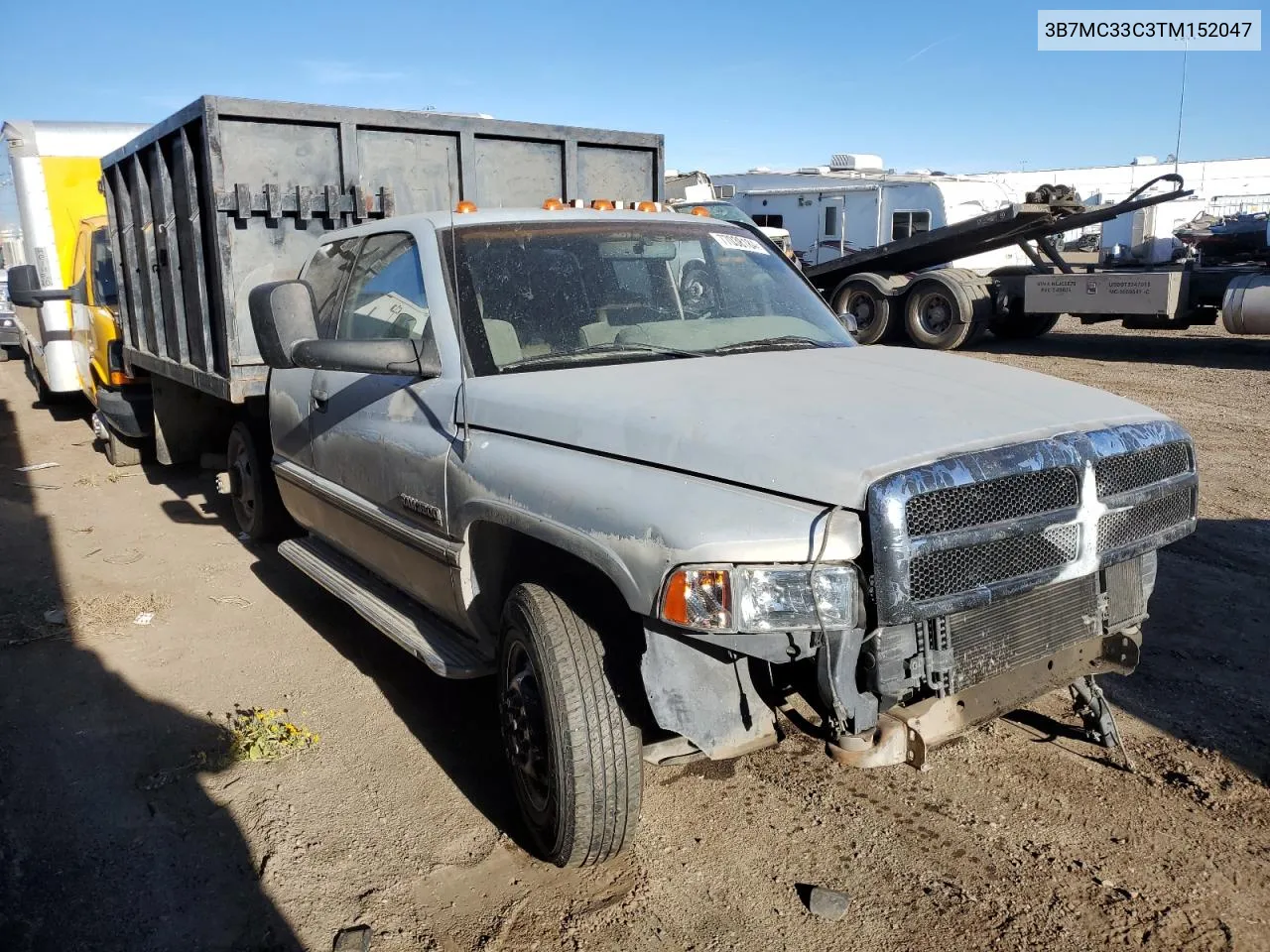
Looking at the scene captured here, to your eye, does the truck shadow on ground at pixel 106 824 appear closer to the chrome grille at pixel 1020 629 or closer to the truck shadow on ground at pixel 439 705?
the truck shadow on ground at pixel 439 705

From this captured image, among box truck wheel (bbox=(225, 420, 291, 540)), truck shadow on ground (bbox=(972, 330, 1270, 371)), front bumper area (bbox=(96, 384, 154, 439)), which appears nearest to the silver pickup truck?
box truck wheel (bbox=(225, 420, 291, 540))

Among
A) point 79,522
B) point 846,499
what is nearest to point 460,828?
point 846,499

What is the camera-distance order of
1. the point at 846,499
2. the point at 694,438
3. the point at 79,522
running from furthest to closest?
1. the point at 79,522
2. the point at 694,438
3. the point at 846,499

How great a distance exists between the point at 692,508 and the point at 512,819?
1.47m

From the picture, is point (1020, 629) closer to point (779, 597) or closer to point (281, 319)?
point (779, 597)

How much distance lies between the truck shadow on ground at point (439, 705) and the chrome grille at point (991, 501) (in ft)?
5.56

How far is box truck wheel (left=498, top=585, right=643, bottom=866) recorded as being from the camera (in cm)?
275

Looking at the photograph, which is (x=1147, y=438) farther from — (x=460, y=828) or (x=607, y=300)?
(x=460, y=828)

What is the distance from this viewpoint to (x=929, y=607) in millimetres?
2414

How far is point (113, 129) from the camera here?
1033 centimetres

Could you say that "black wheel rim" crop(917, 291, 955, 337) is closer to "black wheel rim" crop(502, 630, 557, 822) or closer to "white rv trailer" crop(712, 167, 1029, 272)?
"white rv trailer" crop(712, 167, 1029, 272)

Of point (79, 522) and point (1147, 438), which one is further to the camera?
point (79, 522)

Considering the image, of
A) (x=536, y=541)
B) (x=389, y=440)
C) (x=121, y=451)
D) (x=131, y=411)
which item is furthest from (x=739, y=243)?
(x=121, y=451)

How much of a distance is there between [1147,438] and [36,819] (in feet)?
12.2
